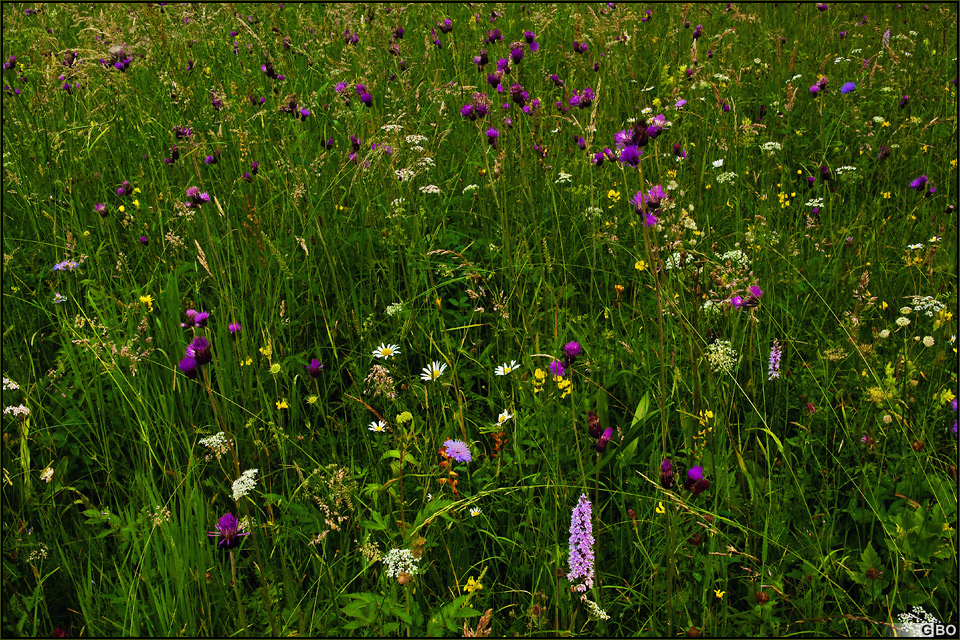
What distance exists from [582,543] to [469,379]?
0.79 metres

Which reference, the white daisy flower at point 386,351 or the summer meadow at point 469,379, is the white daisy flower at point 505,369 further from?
the white daisy flower at point 386,351

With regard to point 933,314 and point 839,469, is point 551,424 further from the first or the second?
point 933,314

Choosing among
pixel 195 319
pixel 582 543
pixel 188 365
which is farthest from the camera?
pixel 195 319

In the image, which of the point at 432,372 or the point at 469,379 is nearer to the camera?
the point at 432,372

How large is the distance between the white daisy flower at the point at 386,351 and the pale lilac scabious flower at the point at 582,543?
79 centimetres

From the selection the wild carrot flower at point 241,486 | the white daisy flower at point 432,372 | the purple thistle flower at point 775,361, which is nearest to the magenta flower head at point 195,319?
the wild carrot flower at point 241,486

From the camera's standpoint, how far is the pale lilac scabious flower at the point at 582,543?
1.10 m

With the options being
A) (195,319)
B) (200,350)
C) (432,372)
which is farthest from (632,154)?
(195,319)

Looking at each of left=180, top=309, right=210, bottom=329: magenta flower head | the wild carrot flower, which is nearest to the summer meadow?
the wild carrot flower

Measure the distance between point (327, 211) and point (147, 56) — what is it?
174 centimetres

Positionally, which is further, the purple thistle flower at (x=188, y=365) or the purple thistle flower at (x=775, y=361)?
the purple thistle flower at (x=775, y=361)

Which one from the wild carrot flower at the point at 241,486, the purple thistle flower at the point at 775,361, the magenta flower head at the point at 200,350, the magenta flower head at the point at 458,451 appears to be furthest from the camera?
the purple thistle flower at the point at 775,361

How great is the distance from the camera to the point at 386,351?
1.76 m

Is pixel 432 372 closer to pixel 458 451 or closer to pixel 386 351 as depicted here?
pixel 386 351
